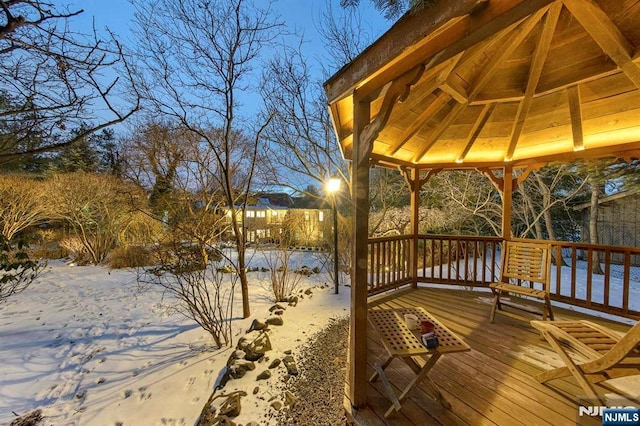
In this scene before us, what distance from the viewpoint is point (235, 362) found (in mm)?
3115

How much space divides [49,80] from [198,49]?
2.67 m

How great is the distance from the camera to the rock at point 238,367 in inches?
117

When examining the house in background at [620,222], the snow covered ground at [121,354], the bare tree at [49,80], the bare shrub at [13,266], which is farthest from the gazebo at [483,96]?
the house in background at [620,222]

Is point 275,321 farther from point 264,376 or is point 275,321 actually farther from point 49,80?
point 49,80

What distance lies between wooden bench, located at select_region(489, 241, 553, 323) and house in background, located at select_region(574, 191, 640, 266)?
7.87 m

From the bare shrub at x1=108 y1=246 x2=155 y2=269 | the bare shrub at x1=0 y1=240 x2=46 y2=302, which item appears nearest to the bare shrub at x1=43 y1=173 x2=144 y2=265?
the bare shrub at x1=108 y1=246 x2=155 y2=269

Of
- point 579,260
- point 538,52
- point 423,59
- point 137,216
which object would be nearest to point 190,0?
point 423,59

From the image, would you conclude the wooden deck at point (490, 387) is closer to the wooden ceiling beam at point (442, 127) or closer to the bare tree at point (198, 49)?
the wooden ceiling beam at point (442, 127)

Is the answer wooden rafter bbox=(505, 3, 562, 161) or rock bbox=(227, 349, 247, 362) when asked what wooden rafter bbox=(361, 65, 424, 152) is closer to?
wooden rafter bbox=(505, 3, 562, 161)

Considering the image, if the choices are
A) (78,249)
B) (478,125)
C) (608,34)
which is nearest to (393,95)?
(608,34)

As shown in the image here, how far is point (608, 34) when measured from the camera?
1.90 meters

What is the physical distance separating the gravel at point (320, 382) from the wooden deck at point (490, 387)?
0.47m

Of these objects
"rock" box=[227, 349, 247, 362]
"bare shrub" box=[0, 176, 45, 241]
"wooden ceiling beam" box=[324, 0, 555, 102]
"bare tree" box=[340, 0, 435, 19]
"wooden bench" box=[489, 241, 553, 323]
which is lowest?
"rock" box=[227, 349, 247, 362]

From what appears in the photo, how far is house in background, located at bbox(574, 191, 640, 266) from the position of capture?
8.66 m
